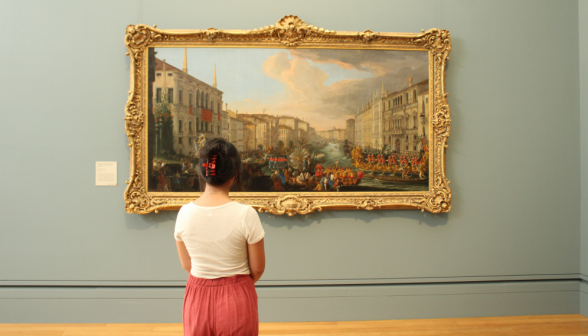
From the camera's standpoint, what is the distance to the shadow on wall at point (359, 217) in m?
4.07

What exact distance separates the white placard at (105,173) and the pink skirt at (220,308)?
2.72 m

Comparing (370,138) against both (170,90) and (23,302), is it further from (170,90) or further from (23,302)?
(23,302)

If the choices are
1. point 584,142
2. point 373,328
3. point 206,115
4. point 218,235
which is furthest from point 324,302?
point 584,142

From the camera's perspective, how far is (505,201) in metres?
4.15

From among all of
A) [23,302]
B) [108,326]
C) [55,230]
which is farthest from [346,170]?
[23,302]

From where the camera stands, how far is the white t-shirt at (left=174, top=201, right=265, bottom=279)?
1885 millimetres

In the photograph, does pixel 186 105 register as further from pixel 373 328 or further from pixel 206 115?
pixel 373 328

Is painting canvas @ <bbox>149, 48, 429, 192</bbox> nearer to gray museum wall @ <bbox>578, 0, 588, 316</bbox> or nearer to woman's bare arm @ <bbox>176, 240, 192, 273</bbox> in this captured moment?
woman's bare arm @ <bbox>176, 240, 192, 273</bbox>

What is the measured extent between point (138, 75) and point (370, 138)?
10.4 ft

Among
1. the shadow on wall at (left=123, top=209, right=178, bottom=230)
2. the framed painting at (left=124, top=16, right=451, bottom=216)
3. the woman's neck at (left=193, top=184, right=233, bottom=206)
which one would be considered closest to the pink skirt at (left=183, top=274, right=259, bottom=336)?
the woman's neck at (left=193, top=184, right=233, bottom=206)

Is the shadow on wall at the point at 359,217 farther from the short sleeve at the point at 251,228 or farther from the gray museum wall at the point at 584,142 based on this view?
the short sleeve at the point at 251,228

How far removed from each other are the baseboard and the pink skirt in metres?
2.18

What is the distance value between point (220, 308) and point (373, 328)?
270 centimetres


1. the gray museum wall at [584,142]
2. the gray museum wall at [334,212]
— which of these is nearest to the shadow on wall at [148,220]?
the gray museum wall at [334,212]
